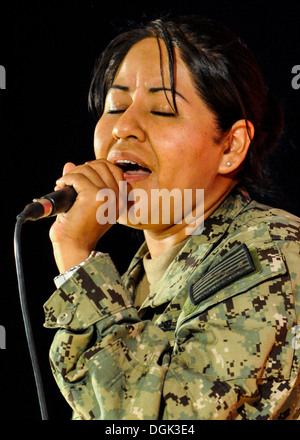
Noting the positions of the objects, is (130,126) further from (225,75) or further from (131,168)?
(225,75)

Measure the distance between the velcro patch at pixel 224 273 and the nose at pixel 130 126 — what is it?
0.40 meters

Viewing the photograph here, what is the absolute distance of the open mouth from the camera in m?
1.61

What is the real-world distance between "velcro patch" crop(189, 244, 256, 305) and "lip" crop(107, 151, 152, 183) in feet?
1.13

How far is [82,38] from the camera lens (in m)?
2.19

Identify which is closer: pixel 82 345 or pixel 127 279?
pixel 82 345

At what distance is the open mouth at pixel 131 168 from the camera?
1.61 metres

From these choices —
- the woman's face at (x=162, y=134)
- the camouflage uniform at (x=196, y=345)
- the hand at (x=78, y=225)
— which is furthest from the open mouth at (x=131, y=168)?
the camouflage uniform at (x=196, y=345)

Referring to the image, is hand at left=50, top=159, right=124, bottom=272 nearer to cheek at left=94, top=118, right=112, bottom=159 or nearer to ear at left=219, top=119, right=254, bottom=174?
cheek at left=94, top=118, right=112, bottom=159

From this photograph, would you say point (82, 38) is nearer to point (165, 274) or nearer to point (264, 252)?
point (165, 274)

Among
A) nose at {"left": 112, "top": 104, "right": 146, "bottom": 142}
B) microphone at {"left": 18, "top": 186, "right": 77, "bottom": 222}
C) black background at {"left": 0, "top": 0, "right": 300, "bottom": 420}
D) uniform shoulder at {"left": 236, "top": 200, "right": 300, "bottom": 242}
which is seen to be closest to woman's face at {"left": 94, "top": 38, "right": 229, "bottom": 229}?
nose at {"left": 112, "top": 104, "right": 146, "bottom": 142}

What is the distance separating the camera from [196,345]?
1.28m

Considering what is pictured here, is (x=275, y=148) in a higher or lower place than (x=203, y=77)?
lower

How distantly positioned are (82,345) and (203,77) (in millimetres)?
775
